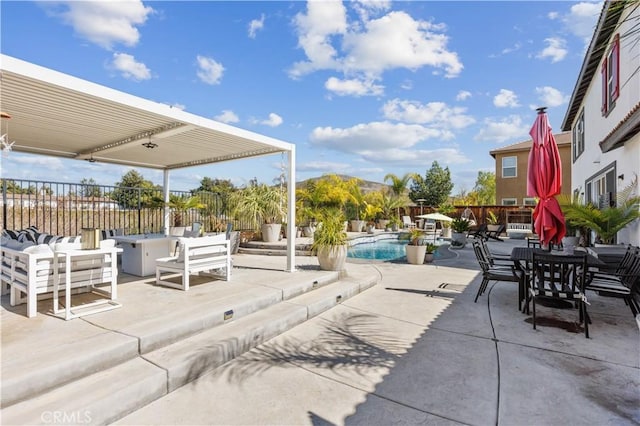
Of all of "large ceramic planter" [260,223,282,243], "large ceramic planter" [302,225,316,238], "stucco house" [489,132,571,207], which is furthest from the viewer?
"stucco house" [489,132,571,207]

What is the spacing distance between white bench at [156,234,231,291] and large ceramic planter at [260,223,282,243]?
17.2 feet

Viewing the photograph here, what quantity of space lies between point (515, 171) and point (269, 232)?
756 inches

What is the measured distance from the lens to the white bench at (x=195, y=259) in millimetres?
5012

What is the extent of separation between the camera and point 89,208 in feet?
30.7

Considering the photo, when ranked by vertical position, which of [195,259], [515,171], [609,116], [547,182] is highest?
[515,171]

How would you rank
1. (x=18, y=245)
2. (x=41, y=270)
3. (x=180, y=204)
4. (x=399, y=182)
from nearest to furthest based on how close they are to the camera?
(x=41, y=270) → (x=18, y=245) → (x=180, y=204) → (x=399, y=182)

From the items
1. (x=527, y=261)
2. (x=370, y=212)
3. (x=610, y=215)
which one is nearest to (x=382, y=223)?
(x=370, y=212)

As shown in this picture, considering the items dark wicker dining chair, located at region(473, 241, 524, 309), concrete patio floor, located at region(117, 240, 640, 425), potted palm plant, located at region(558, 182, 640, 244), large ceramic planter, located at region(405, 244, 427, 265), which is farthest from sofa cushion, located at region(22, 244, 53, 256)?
potted palm plant, located at region(558, 182, 640, 244)

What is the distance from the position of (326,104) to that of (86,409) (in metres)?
17.2

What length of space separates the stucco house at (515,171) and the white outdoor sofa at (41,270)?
2393 centimetres

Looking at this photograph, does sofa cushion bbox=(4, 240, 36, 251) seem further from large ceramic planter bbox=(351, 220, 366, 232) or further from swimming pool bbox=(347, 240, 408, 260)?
large ceramic planter bbox=(351, 220, 366, 232)

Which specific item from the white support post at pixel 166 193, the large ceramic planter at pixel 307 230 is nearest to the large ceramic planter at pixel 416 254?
the large ceramic planter at pixel 307 230

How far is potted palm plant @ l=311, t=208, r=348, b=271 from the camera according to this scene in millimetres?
6797

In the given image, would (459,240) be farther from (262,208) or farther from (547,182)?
(547,182)
